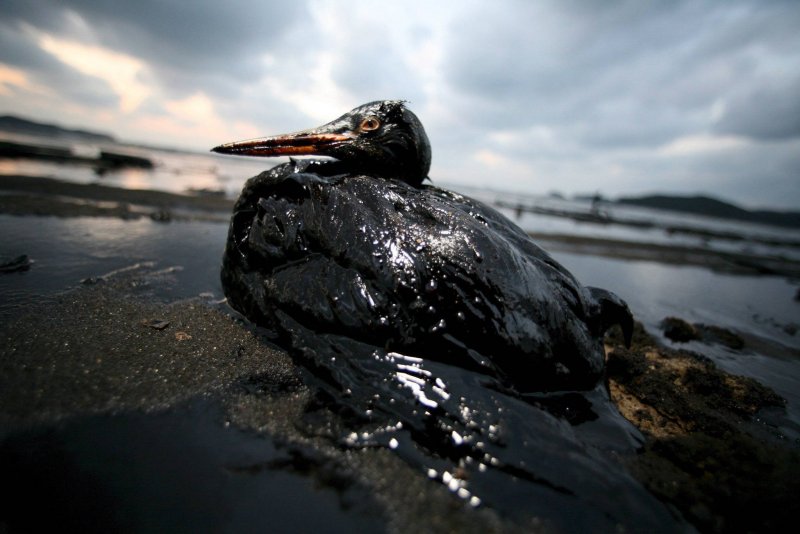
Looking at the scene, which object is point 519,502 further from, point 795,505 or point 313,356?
point 313,356

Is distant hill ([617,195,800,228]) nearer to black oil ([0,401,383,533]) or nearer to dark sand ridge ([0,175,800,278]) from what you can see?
dark sand ridge ([0,175,800,278])

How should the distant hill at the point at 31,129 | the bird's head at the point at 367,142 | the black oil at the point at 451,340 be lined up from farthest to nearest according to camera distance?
the distant hill at the point at 31,129 < the bird's head at the point at 367,142 < the black oil at the point at 451,340

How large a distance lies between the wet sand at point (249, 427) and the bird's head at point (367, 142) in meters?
1.36

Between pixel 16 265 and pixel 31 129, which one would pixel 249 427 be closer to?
pixel 16 265

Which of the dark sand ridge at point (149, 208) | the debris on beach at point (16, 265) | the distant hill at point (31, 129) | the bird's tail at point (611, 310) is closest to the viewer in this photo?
the bird's tail at point (611, 310)

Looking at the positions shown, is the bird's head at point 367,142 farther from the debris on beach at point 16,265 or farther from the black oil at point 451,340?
the debris on beach at point 16,265

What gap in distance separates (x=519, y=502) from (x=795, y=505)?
991 millimetres

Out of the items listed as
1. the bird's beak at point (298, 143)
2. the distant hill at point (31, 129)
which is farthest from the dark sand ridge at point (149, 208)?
the distant hill at point (31, 129)

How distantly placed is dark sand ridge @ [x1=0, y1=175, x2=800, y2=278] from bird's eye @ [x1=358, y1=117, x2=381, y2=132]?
5833mm

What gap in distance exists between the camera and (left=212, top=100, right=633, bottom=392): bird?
1862mm

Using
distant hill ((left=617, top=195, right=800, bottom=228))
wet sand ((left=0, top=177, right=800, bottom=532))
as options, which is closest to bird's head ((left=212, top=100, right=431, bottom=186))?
wet sand ((left=0, top=177, right=800, bottom=532))

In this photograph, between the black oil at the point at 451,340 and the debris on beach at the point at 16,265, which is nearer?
the black oil at the point at 451,340

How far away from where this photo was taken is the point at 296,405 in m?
1.74

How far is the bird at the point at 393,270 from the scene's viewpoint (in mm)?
1862
